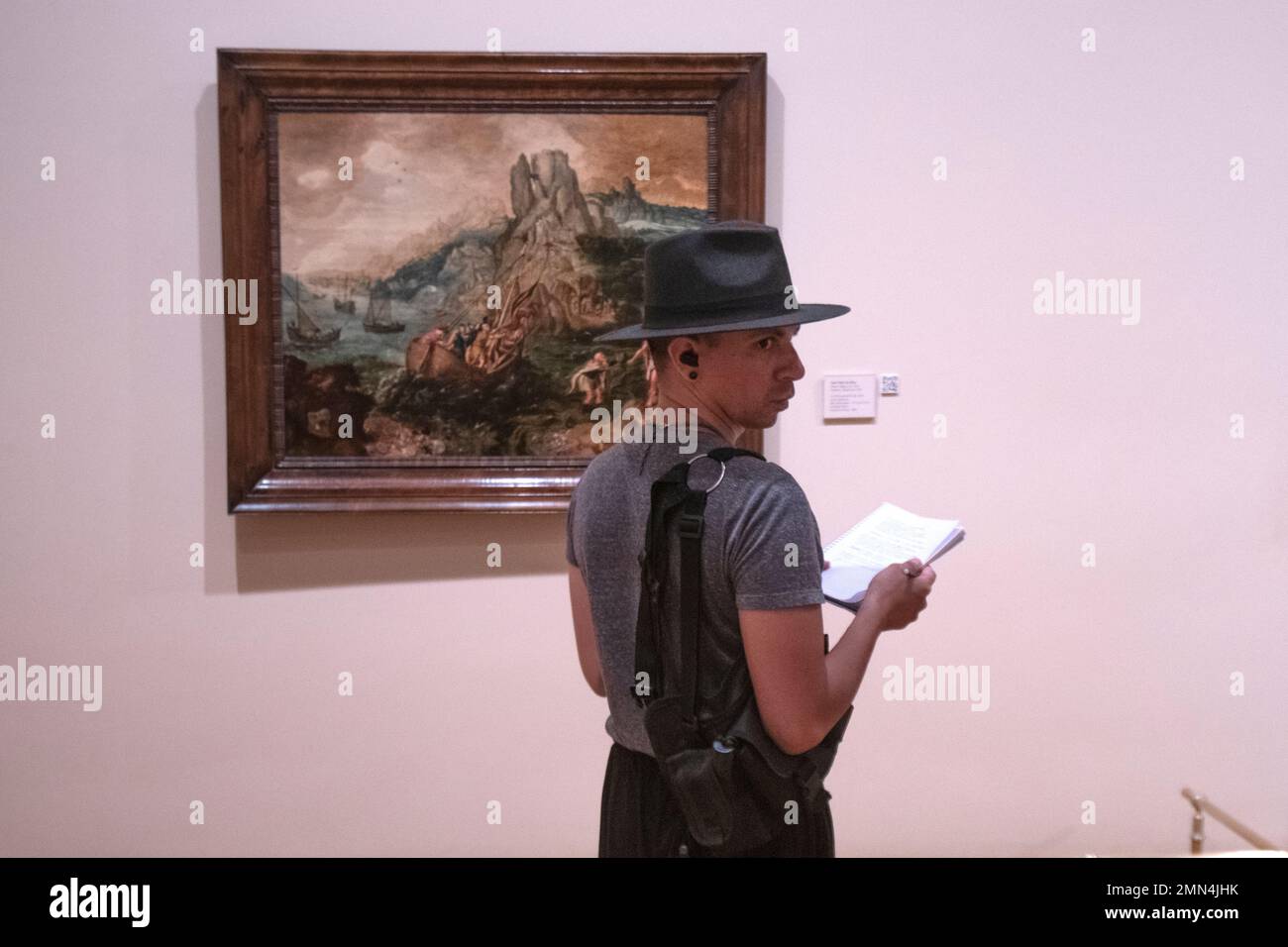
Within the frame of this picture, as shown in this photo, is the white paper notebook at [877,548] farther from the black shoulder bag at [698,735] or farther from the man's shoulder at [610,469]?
the man's shoulder at [610,469]

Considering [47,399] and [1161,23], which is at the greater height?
[1161,23]

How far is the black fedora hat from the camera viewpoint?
72.1 inches

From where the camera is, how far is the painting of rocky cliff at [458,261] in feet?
11.4

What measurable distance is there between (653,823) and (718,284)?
981mm

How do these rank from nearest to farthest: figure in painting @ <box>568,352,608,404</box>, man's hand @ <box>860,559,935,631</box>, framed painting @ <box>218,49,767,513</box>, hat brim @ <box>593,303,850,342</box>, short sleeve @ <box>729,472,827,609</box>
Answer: short sleeve @ <box>729,472,827,609</box> → hat brim @ <box>593,303,850,342</box> → man's hand @ <box>860,559,935,631</box> → framed painting @ <box>218,49,767,513</box> → figure in painting @ <box>568,352,608,404</box>

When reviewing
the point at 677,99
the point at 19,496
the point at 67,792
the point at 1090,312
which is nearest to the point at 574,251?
the point at 677,99

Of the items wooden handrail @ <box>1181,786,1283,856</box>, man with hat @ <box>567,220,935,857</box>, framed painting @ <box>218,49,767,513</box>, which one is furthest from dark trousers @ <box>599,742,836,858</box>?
wooden handrail @ <box>1181,786,1283,856</box>

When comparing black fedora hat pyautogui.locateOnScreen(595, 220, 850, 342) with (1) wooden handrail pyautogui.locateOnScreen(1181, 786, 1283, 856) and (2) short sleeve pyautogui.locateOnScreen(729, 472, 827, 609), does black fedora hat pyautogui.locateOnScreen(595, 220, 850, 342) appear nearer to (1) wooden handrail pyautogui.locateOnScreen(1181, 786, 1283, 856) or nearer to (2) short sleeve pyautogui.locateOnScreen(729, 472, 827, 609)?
(2) short sleeve pyautogui.locateOnScreen(729, 472, 827, 609)

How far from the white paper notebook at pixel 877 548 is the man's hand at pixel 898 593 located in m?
0.04

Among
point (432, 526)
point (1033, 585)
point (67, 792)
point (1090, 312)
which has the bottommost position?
point (67, 792)

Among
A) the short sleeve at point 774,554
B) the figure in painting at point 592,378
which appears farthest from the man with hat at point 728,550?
the figure in painting at point 592,378

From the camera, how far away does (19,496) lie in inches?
140

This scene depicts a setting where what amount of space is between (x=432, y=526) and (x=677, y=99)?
1.66m

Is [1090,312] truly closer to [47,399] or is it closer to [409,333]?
[409,333]
